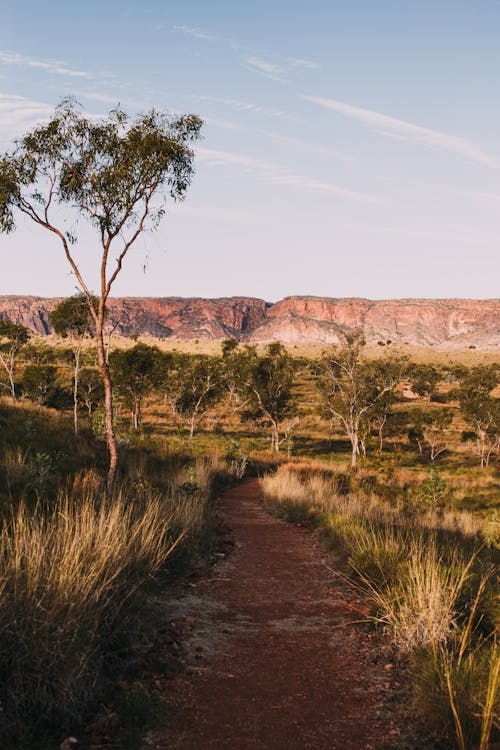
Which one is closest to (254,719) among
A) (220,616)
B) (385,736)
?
(385,736)

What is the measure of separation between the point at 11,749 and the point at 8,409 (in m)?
21.2

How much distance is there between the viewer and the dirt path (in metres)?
3.89

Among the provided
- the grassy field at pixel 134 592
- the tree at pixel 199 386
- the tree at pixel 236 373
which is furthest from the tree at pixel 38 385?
the grassy field at pixel 134 592

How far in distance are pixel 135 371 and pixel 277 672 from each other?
39.6m

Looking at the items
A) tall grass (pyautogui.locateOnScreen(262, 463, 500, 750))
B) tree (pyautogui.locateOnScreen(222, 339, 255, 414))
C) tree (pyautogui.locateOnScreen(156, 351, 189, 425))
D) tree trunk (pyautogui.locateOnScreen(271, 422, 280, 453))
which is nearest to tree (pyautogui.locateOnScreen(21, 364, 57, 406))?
tree (pyautogui.locateOnScreen(156, 351, 189, 425))

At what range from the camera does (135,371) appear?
43.2 meters

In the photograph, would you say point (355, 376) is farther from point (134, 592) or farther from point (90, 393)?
point (134, 592)

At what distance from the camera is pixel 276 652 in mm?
5422

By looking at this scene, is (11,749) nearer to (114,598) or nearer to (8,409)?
(114,598)

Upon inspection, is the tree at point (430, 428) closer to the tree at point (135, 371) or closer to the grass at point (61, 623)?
the tree at point (135, 371)

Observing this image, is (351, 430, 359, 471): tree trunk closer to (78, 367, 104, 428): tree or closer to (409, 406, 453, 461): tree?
(409, 406, 453, 461): tree

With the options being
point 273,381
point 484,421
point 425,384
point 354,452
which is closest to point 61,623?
point 354,452

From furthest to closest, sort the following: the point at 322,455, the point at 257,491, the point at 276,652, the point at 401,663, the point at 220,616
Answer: the point at 322,455
the point at 257,491
the point at 220,616
the point at 276,652
the point at 401,663

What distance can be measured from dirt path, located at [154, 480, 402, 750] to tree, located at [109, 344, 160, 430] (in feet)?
118
